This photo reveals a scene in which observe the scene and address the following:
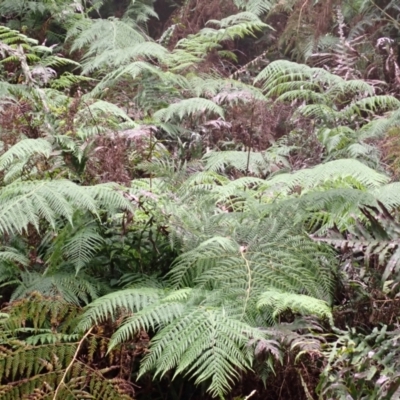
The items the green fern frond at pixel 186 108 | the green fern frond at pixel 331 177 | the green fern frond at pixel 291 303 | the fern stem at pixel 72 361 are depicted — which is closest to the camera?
the fern stem at pixel 72 361

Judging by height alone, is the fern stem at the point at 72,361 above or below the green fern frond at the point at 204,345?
below

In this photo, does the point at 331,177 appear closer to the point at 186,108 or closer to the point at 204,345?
the point at 204,345

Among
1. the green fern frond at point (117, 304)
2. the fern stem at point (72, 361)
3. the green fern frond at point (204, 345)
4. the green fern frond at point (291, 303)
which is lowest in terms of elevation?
the fern stem at point (72, 361)

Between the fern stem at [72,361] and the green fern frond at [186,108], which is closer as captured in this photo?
the fern stem at [72,361]

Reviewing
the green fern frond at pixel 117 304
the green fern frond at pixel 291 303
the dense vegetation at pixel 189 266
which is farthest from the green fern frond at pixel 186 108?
the green fern frond at pixel 291 303

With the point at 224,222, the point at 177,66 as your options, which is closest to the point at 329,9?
the point at 177,66

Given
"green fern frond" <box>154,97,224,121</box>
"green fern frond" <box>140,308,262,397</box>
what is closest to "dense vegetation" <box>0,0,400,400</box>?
"green fern frond" <box>140,308,262,397</box>

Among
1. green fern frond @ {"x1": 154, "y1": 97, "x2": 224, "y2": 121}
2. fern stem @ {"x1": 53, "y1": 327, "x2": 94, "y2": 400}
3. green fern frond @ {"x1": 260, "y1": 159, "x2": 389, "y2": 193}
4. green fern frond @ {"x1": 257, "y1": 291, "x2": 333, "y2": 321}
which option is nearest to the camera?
fern stem @ {"x1": 53, "y1": 327, "x2": 94, "y2": 400}

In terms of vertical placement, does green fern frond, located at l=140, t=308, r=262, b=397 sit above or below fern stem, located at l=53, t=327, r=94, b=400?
above

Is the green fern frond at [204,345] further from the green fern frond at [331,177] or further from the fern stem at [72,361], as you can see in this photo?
the green fern frond at [331,177]

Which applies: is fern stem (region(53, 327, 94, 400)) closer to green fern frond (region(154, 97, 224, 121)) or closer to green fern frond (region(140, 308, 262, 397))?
green fern frond (region(140, 308, 262, 397))

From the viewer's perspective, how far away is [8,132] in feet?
8.94

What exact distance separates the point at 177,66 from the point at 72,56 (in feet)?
2.99

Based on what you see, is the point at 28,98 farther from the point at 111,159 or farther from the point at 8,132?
the point at 111,159
